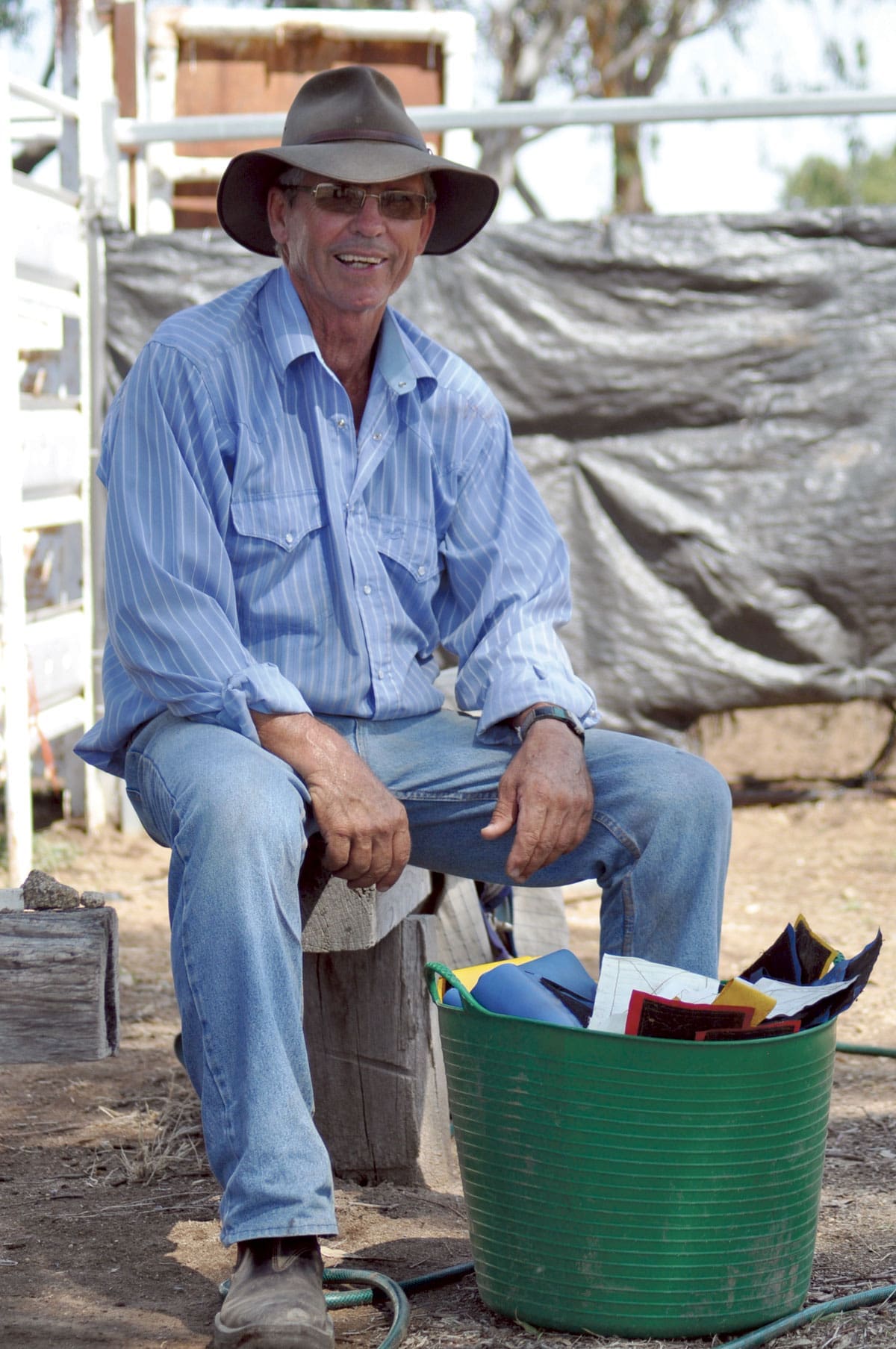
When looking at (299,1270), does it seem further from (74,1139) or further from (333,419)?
(333,419)

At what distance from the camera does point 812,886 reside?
18.0 ft

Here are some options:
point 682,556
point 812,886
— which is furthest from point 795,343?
point 812,886

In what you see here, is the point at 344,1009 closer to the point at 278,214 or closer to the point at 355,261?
the point at 355,261

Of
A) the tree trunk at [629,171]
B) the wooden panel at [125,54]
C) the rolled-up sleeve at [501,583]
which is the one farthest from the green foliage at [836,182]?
the rolled-up sleeve at [501,583]

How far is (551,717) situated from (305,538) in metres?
0.55

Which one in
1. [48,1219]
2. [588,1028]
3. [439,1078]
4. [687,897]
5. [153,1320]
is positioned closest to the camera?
[588,1028]

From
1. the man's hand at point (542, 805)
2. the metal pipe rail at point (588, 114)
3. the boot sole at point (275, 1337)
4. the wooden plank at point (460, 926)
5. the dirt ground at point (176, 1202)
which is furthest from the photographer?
the metal pipe rail at point (588, 114)

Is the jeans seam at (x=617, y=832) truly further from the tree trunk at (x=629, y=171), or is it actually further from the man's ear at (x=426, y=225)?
the tree trunk at (x=629, y=171)

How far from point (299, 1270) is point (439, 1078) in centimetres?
99

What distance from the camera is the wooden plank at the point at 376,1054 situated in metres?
2.87

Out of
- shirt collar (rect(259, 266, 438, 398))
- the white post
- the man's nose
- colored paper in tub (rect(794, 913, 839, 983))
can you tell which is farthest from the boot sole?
the white post

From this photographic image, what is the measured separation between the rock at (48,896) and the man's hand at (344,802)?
39cm

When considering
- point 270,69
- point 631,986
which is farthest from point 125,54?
point 631,986

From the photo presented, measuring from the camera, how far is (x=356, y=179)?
2.70m
